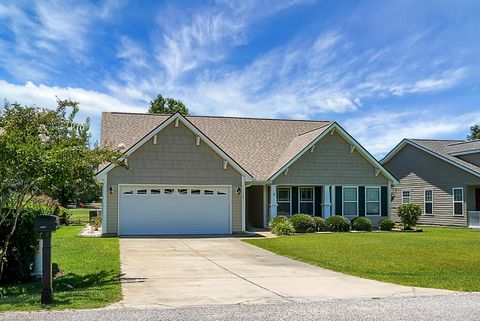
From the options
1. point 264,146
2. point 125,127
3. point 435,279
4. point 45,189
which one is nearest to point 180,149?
point 125,127

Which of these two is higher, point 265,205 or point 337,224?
point 265,205

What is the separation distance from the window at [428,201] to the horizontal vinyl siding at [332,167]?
6453 mm

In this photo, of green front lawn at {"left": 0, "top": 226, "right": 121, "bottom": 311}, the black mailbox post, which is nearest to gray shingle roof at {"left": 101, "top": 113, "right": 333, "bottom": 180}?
green front lawn at {"left": 0, "top": 226, "right": 121, "bottom": 311}

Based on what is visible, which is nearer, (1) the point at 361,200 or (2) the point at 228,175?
(2) the point at 228,175

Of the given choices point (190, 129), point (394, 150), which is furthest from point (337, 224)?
point (394, 150)

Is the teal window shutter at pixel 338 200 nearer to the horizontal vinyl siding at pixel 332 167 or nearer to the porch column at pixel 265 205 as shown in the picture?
the horizontal vinyl siding at pixel 332 167

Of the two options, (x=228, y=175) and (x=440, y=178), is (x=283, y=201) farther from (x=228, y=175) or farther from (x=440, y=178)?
(x=440, y=178)

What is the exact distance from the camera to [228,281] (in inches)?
429

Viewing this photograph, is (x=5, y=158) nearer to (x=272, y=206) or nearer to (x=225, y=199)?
(x=225, y=199)

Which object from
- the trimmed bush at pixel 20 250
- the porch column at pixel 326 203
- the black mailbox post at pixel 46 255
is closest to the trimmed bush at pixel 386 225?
the porch column at pixel 326 203

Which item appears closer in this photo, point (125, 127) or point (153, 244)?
point (153, 244)

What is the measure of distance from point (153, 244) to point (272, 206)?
885 cm

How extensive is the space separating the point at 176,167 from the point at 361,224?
998 cm

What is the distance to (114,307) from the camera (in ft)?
26.3
